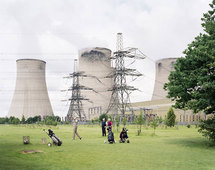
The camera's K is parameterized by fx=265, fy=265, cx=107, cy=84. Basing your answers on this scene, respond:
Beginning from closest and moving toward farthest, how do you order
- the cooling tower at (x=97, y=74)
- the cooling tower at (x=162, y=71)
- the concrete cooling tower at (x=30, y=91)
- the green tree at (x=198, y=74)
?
the green tree at (x=198, y=74) < the concrete cooling tower at (x=30, y=91) < the cooling tower at (x=162, y=71) < the cooling tower at (x=97, y=74)

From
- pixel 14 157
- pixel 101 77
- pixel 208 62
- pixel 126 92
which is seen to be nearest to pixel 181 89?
pixel 208 62

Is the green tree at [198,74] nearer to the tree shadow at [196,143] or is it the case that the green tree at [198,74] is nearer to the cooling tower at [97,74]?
the tree shadow at [196,143]

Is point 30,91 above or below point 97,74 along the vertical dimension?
below

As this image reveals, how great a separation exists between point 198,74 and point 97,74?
39.7m

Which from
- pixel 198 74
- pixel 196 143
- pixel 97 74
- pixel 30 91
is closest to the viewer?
pixel 198 74

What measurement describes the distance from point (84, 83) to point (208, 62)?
140 ft

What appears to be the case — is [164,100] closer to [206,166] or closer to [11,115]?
[11,115]

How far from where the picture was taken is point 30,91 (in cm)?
4403

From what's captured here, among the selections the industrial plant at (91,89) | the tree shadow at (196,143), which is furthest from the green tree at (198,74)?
the industrial plant at (91,89)

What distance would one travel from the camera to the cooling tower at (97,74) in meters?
50.6

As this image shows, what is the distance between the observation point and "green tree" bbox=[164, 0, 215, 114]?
10641 mm

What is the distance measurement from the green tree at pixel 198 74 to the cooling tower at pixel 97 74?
3742 cm

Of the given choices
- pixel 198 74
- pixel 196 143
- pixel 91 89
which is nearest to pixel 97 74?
pixel 91 89

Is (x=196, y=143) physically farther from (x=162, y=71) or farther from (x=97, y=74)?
(x=162, y=71)
